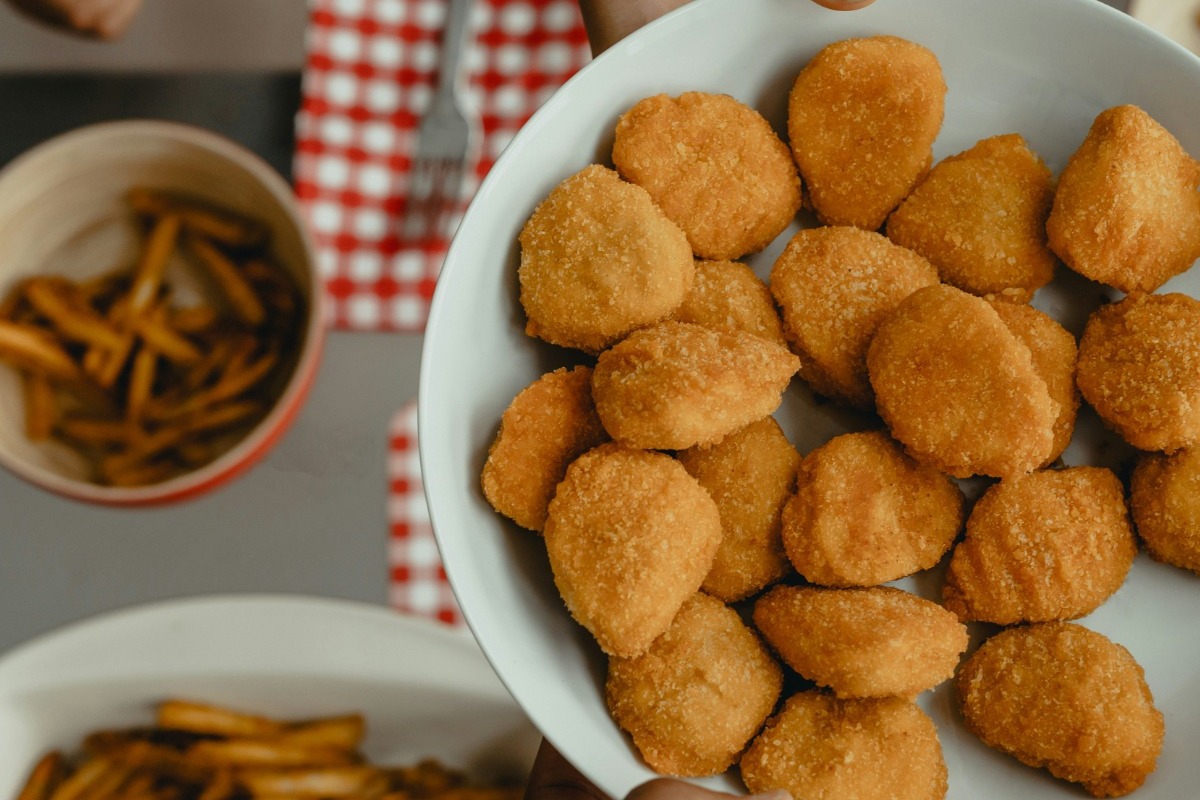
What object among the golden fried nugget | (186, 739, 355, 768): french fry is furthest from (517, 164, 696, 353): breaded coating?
(186, 739, 355, 768): french fry

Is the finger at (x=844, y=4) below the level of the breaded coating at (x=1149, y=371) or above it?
above

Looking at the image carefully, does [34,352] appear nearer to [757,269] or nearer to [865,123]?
[757,269]

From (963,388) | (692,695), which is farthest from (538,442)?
(963,388)

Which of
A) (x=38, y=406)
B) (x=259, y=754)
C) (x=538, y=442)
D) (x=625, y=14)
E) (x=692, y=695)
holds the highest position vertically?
(x=625, y=14)

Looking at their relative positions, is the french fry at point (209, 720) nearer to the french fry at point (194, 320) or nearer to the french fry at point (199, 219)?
the french fry at point (194, 320)

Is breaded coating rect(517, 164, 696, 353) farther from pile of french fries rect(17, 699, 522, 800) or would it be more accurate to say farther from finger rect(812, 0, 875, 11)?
pile of french fries rect(17, 699, 522, 800)

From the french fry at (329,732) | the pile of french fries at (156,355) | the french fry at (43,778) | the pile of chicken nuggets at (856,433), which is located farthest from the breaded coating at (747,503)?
the french fry at (43,778)
